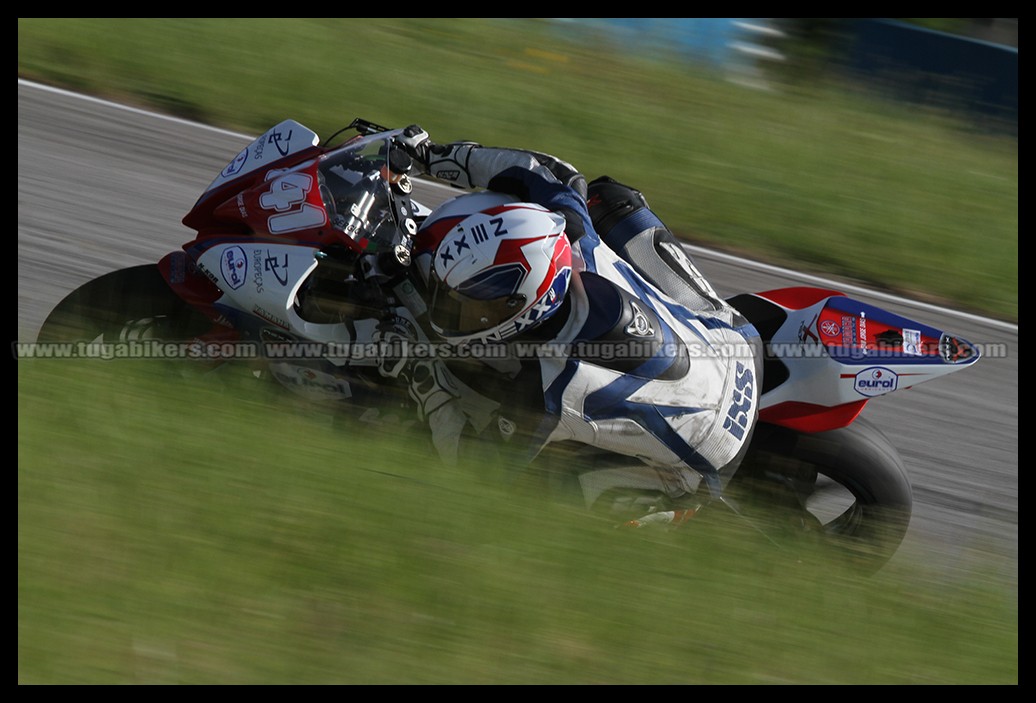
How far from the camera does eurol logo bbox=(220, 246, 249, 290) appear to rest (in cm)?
384

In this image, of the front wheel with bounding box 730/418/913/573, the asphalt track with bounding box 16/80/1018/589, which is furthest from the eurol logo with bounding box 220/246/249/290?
the front wheel with bounding box 730/418/913/573

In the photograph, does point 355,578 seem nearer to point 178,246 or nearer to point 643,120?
point 178,246

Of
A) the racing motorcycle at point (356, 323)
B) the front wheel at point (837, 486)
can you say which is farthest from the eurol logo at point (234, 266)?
the front wheel at point (837, 486)

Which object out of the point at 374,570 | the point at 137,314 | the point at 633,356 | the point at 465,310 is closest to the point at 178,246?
the point at 137,314

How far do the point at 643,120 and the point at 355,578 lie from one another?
212 inches

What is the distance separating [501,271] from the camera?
3461mm

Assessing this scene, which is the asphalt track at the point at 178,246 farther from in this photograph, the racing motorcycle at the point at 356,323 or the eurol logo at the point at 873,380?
the eurol logo at the point at 873,380

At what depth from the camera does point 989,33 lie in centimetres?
909

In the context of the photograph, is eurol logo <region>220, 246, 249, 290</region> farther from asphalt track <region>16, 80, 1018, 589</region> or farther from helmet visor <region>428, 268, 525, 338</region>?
asphalt track <region>16, 80, 1018, 589</region>

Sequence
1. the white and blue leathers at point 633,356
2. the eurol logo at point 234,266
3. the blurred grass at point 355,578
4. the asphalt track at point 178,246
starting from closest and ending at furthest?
1. the blurred grass at point 355,578
2. the white and blue leathers at point 633,356
3. the eurol logo at point 234,266
4. the asphalt track at point 178,246

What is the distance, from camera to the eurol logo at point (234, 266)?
3838mm

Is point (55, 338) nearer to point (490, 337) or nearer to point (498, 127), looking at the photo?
point (490, 337)

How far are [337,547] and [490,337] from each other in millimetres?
954

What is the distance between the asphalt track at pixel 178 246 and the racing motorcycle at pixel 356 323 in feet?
2.30
